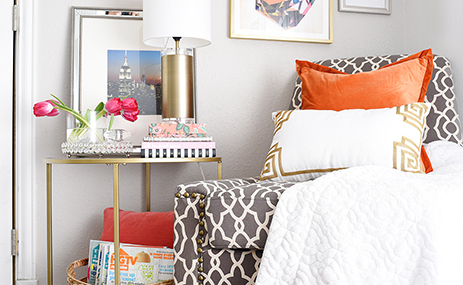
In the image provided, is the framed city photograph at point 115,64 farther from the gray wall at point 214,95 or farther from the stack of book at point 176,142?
the stack of book at point 176,142

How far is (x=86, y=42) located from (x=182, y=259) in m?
1.15

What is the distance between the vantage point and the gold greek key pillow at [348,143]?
117 cm

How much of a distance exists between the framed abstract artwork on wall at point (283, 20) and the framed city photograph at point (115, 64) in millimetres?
439

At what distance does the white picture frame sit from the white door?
1569mm

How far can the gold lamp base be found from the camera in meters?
1.57

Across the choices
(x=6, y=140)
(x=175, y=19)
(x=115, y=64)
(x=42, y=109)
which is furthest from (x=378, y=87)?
(x=6, y=140)

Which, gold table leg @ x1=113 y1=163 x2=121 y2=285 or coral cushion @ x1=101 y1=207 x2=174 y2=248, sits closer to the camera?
gold table leg @ x1=113 y1=163 x2=121 y2=285

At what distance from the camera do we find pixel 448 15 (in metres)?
1.72

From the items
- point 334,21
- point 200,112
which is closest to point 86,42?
point 200,112

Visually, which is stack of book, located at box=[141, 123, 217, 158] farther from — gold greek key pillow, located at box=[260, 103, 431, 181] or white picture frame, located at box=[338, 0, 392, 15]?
white picture frame, located at box=[338, 0, 392, 15]

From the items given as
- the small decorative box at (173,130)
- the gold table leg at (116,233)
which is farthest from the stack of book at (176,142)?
the gold table leg at (116,233)

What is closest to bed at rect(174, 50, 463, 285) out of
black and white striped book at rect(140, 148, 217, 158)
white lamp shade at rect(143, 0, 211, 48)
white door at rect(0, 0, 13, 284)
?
black and white striped book at rect(140, 148, 217, 158)

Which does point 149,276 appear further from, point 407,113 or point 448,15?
point 448,15

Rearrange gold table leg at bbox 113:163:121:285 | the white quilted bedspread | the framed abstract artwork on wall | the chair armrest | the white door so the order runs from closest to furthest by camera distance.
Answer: the white quilted bedspread → the chair armrest → gold table leg at bbox 113:163:121:285 → the white door → the framed abstract artwork on wall
